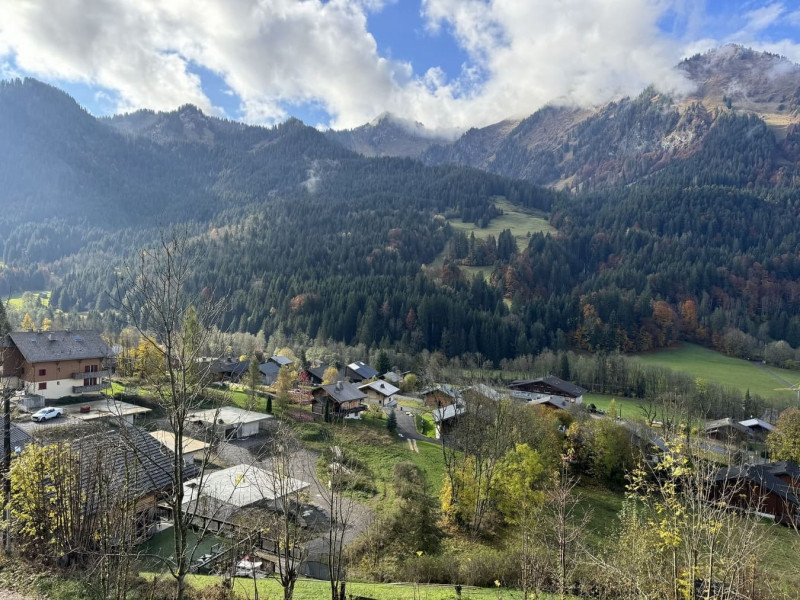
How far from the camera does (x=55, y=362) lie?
4781 cm

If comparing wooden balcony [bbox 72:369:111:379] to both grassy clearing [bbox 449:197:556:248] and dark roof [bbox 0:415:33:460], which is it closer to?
dark roof [bbox 0:415:33:460]

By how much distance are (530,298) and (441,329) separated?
41.1m

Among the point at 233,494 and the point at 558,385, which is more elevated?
the point at 233,494

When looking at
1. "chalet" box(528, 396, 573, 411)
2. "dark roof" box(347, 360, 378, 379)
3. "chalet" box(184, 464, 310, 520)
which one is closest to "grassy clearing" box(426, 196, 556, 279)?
"dark roof" box(347, 360, 378, 379)

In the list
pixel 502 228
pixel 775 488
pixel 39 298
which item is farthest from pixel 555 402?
pixel 39 298

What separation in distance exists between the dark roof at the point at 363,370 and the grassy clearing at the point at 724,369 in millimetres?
58829

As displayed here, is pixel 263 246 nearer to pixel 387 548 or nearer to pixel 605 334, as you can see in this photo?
pixel 605 334

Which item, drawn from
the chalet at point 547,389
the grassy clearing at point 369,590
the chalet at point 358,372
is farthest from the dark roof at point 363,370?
the grassy clearing at point 369,590

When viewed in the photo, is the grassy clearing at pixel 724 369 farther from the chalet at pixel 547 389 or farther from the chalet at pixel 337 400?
the chalet at pixel 337 400

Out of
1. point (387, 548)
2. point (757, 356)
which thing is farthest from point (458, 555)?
point (757, 356)

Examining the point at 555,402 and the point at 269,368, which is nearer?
A: the point at 555,402

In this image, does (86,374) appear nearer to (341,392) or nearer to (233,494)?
(341,392)

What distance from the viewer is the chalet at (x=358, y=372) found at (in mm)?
78312

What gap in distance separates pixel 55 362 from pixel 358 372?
42.6 m
